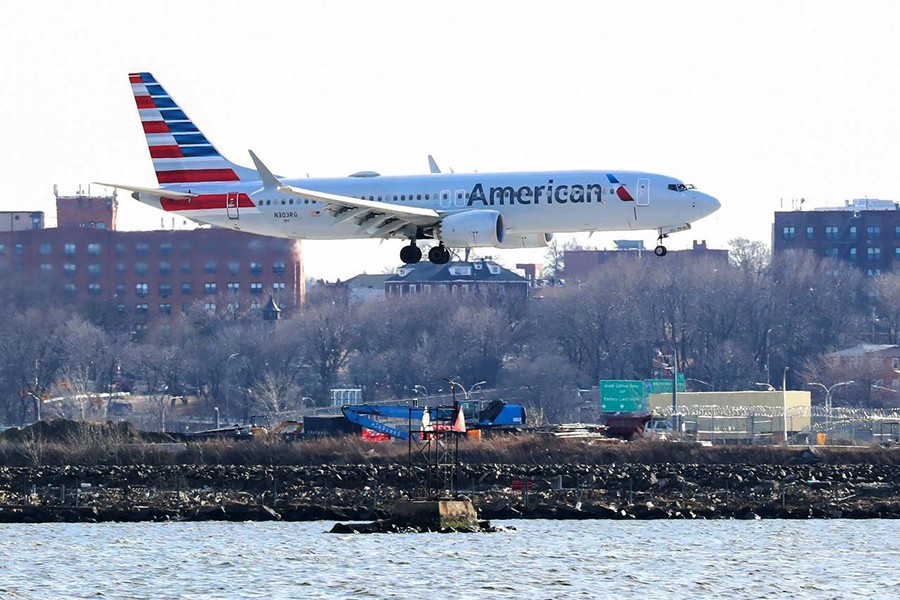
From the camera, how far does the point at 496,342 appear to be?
153 metres

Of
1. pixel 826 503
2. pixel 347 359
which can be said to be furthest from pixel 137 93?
pixel 347 359

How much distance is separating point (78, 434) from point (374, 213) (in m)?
21.4

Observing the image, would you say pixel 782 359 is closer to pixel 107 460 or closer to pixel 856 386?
pixel 856 386

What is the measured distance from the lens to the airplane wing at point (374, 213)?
7469 cm

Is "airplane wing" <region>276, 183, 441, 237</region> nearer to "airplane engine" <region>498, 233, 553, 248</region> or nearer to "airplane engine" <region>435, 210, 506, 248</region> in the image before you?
"airplane engine" <region>435, 210, 506, 248</region>

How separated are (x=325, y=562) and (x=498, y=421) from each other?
38928mm

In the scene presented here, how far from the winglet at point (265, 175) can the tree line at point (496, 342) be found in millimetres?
56984

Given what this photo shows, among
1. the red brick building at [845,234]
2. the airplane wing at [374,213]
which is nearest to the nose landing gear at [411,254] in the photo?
the airplane wing at [374,213]

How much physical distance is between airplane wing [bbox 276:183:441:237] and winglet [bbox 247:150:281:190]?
372 millimetres

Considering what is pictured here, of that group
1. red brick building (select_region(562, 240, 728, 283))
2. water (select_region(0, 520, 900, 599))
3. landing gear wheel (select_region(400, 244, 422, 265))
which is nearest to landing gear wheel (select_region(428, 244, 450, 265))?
landing gear wheel (select_region(400, 244, 422, 265))

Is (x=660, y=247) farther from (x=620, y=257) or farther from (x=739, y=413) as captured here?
(x=620, y=257)

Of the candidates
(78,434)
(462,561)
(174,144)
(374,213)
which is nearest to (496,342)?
(78,434)

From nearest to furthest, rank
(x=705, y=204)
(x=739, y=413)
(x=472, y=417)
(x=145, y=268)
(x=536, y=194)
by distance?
(x=705, y=204)
(x=536, y=194)
(x=472, y=417)
(x=739, y=413)
(x=145, y=268)

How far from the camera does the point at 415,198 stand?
76.8m
